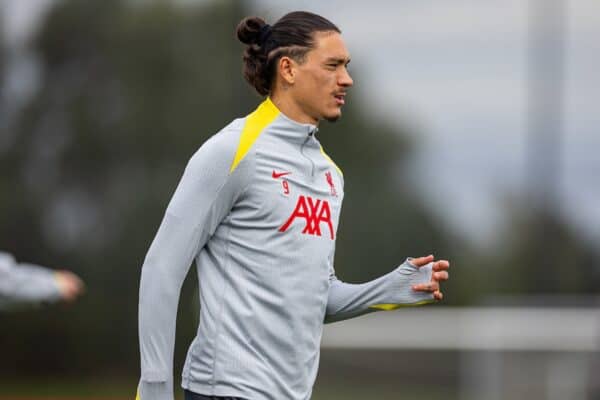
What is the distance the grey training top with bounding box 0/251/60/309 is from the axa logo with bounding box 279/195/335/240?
3693 mm

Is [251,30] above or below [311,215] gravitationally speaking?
above

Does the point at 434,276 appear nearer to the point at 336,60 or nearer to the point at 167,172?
the point at 336,60

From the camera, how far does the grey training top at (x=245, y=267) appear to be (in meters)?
2.93

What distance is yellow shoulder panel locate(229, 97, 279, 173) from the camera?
298 centimetres

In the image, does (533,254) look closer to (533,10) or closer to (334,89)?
(533,10)

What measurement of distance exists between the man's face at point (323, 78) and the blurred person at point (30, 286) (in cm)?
368

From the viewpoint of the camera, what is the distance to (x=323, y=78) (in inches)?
122

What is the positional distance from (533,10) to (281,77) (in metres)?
13.7

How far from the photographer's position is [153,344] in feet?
9.50

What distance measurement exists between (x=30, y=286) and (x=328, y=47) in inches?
149

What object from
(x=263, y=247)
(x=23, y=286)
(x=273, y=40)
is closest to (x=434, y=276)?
(x=263, y=247)

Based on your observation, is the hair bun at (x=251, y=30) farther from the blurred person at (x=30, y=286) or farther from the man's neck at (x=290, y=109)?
the blurred person at (x=30, y=286)

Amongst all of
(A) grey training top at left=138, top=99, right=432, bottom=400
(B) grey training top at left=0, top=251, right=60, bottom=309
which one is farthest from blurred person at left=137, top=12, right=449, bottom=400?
(B) grey training top at left=0, top=251, right=60, bottom=309

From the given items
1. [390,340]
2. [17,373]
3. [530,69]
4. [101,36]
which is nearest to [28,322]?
[17,373]
